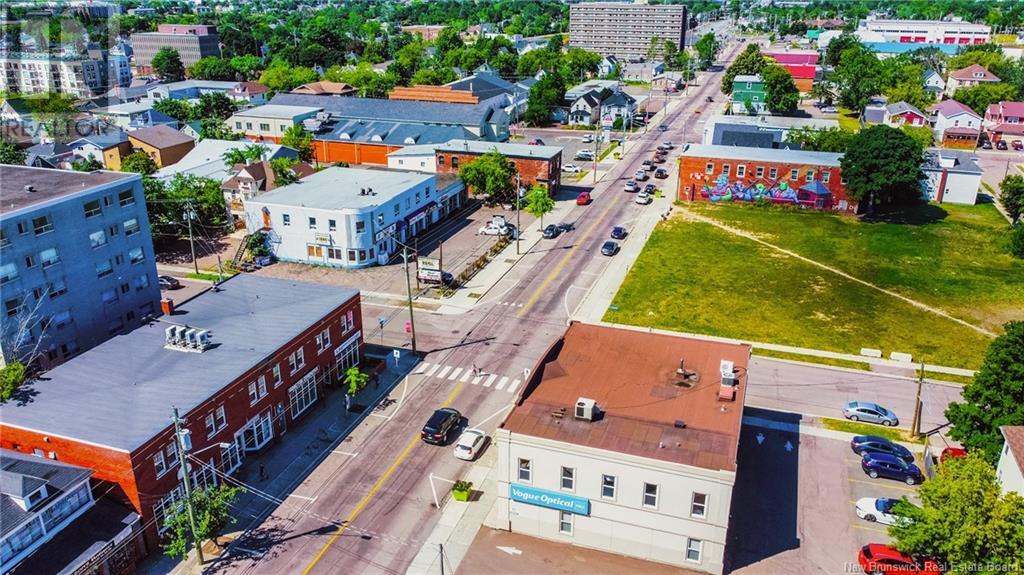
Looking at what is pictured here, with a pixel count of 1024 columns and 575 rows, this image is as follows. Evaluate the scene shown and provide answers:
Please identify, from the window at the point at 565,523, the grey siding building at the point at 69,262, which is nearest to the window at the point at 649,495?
the window at the point at 565,523

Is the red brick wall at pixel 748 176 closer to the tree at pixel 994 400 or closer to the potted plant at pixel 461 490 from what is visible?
the tree at pixel 994 400

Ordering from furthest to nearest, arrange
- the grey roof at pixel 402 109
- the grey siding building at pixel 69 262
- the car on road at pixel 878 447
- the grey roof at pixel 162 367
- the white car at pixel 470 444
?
the grey roof at pixel 402 109 < the grey siding building at pixel 69 262 < the white car at pixel 470 444 < the car on road at pixel 878 447 < the grey roof at pixel 162 367

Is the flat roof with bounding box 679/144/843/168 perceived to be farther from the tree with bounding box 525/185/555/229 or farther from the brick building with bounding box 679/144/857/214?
the tree with bounding box 525/185/555/229

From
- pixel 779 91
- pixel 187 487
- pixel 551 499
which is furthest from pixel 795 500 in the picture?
pixel 779 91

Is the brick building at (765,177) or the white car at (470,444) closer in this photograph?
the white car at (470,444)

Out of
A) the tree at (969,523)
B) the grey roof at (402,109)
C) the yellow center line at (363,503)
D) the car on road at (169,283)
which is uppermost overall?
the grey roof at (402,109)

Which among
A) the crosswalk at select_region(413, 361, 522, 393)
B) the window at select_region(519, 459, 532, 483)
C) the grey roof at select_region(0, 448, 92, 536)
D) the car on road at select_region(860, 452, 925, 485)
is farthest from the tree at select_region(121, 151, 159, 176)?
the car on road at select_region(860, 452, 925, 485)

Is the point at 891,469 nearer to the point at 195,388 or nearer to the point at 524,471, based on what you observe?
the point at 524,471

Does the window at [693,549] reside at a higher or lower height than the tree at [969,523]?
lower
